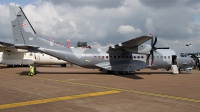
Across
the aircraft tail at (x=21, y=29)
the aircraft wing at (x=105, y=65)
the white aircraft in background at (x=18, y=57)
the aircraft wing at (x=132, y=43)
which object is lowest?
the aircraft wing at (x=105, y=65)

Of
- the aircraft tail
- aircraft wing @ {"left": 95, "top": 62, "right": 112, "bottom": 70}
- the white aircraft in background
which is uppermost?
the aircraft tail

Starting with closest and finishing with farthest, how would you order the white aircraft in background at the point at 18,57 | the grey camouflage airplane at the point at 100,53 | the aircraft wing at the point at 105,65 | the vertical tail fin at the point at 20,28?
the vertical tail fin at the point at 20,28, the grey camouflage airplane at the point at 100,53, the aircraft wing at the point at 105,65, the white aircraft in background at the point at 18,57

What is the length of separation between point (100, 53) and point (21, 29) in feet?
28.8

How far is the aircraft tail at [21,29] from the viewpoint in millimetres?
20609

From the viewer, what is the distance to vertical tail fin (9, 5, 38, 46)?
811 inches

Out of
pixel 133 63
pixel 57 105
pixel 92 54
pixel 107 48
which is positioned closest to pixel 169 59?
Result: pixel 133 63

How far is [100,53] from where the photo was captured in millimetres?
22766

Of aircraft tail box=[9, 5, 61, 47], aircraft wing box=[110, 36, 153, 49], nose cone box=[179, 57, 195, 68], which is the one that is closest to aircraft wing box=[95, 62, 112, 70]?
aircraft wing box=[110, 36, 153, 49]

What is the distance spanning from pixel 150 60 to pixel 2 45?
24000 millimetres

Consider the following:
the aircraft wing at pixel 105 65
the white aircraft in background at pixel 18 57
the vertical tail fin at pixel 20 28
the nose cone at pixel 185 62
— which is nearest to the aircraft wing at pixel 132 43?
the aircraft wing at pixel 105 65

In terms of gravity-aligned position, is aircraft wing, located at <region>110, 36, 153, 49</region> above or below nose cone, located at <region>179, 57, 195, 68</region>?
above

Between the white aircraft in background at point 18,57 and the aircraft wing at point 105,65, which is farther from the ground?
the white aircraft in background at point 18,57

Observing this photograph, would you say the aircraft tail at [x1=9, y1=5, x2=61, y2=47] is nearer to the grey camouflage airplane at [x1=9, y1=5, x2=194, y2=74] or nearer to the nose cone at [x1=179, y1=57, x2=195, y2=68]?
the grey camouflage airplane at [x1=9, y1=5, x2=194, y2=74]

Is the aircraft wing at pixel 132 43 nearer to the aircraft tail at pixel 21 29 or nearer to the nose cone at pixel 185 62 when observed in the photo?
the nose cone at pixel 185 62
